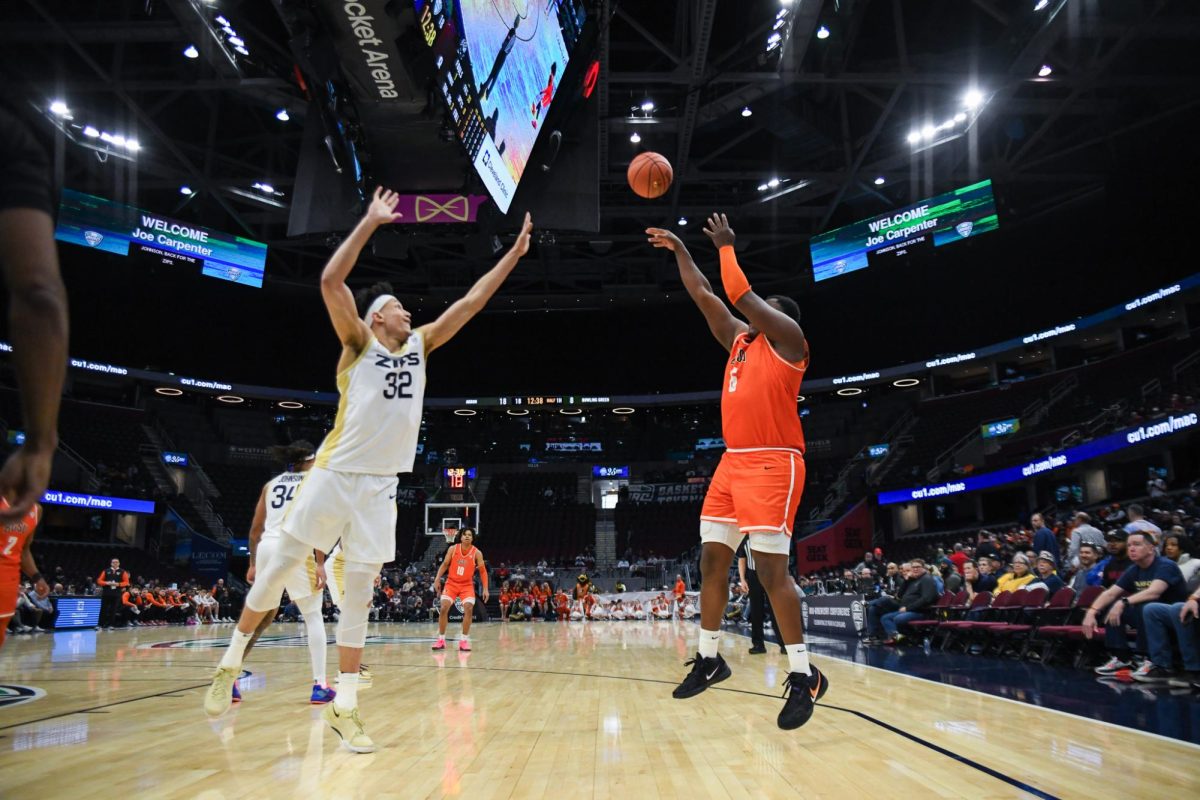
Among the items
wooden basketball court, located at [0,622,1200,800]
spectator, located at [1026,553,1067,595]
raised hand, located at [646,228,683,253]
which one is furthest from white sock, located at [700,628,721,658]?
spectator, located at [1026,553,1067,595]

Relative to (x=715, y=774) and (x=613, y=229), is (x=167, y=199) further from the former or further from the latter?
(x=715, y=774)

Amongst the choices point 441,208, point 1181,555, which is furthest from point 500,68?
point 1181,555

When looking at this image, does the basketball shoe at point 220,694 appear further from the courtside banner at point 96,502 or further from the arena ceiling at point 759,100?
the courtside banner at point 96,502

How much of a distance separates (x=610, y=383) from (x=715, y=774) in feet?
106

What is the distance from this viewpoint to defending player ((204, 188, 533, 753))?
3.56m

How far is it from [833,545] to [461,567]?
19.1 m

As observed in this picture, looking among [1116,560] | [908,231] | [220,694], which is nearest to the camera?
[220,694]

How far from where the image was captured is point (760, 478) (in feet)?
13.2

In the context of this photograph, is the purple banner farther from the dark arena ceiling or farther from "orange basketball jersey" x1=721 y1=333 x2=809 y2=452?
"orange basketball jersey" x1=721 y1=333 x2=809 y2=452

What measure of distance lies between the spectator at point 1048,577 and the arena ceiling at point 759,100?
25.2 ft

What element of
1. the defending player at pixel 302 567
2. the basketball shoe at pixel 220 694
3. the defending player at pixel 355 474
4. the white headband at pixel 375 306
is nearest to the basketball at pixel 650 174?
the white headband at pixel 375 306

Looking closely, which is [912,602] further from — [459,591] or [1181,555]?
[459,591]

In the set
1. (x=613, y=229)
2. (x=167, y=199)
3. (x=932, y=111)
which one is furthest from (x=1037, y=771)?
(x=167, y=199)

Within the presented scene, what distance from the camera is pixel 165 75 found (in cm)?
1767
